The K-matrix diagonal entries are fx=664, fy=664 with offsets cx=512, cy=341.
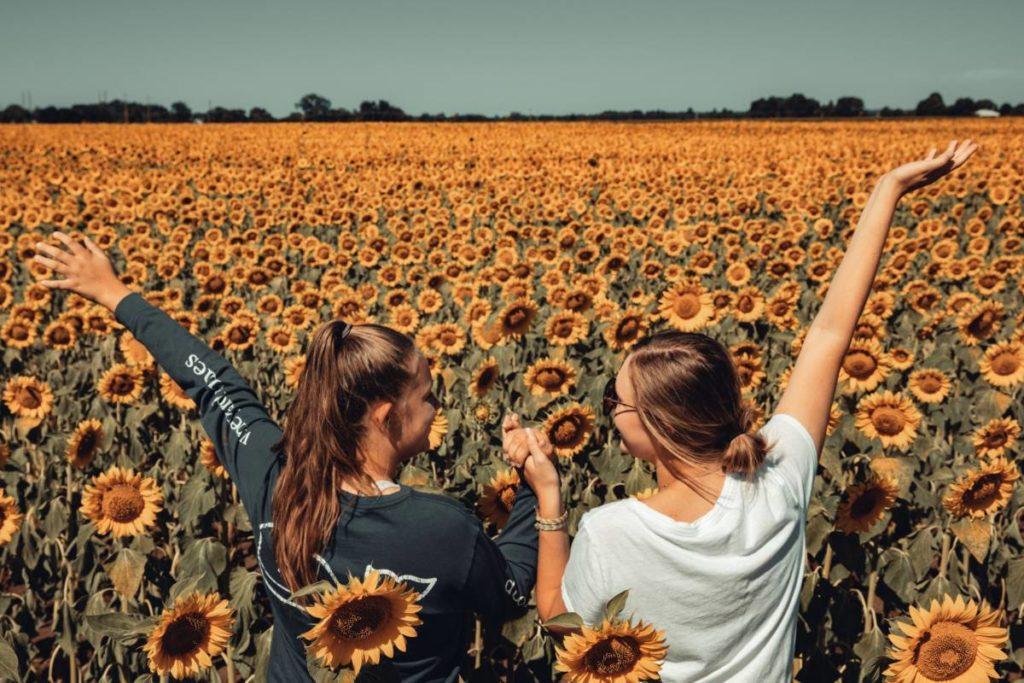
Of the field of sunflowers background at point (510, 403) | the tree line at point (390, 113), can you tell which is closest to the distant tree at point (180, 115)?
the tree line at point (390, 113)

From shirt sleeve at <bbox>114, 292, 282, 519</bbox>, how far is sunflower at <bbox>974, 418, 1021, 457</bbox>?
3446 millimetres

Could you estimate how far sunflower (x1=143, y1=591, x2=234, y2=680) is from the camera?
1582mm

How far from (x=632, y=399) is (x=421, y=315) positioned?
6105 mm

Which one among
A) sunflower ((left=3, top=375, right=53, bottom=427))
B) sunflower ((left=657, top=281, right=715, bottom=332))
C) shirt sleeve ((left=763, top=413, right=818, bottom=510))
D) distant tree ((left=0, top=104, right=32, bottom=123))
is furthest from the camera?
distant tree ((left=0, top=104, right=32, bottom=123))

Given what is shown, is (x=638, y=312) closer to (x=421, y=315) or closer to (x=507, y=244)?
(x=421, y=315)

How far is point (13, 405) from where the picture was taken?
417cm

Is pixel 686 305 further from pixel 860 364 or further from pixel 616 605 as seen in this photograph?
pixel 616 605

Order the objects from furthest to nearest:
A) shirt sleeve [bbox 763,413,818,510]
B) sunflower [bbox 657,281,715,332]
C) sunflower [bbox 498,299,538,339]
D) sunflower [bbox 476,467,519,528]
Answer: sunflower [bbox 657,281,715,332]
sunflower [bbox 498,299,538,339]
sunflower [bbox 476,467,519,528]
shirt sleeve [bbox 763,413,818,510]

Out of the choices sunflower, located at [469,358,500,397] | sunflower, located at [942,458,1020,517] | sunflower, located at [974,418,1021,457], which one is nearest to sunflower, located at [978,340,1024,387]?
sunflower, located at [974,418,1021,457]

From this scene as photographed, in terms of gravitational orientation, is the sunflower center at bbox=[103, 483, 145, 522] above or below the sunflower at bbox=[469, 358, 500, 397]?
below

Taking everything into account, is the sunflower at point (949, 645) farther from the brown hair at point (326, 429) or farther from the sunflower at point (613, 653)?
the brown hair at point (326, 429)

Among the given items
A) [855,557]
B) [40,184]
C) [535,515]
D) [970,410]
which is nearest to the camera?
[535,515]

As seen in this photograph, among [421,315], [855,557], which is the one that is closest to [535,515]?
[855,557]

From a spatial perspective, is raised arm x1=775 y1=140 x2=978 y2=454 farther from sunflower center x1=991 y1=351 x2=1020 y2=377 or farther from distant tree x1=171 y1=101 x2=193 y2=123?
distant tree x1=171 y1=101 x2=193 y2=123
